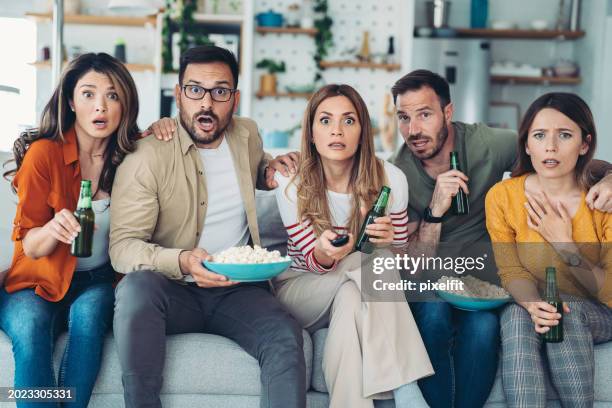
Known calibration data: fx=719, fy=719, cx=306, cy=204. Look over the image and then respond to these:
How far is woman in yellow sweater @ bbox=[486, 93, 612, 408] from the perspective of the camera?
7.10 feet

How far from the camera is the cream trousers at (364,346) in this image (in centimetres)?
211

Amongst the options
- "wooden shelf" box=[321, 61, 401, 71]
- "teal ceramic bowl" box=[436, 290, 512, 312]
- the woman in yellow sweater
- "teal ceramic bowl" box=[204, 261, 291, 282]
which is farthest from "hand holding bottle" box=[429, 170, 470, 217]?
"wooden shelf" box=[321, 61, 401, 71]

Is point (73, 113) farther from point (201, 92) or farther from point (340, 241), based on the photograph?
point (340, 241)

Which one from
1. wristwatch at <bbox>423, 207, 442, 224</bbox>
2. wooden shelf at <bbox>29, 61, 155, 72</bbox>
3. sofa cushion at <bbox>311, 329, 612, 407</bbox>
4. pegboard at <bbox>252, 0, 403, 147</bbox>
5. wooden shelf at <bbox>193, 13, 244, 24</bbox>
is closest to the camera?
sofa cushion at <bbox>311, 329, 612, 407</bbox>

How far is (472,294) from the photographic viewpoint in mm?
2340

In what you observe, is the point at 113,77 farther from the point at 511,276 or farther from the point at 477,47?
the point at 477,47

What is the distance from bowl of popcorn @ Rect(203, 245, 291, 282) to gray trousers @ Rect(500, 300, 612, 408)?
72cm

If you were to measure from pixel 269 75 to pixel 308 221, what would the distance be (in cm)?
398

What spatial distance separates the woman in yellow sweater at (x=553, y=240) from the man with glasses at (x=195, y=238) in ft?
2.37

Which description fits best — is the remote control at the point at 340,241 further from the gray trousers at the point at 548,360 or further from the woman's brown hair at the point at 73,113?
the woman's brown hair at the point at 73,113

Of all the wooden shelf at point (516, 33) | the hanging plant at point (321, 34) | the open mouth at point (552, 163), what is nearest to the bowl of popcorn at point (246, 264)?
the open mouth at point (552, 163)

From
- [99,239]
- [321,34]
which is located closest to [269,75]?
[321,34]

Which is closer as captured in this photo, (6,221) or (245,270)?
(245,270)

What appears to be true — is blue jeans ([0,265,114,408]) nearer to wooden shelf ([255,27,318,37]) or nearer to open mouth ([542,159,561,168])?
open mouth ([542,159,561,168])
